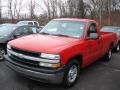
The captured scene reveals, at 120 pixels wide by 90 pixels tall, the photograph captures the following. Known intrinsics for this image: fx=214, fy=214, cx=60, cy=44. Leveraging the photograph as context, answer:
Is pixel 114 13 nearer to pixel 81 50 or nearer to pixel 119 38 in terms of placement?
pixel 119 38

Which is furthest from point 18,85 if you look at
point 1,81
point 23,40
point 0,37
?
point 0,37

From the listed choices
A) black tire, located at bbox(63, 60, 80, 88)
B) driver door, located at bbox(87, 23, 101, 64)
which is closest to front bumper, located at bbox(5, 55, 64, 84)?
black tire, located at bbox(63, 60, 80, 88)

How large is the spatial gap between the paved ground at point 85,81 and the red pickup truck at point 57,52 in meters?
Answer: 0.43

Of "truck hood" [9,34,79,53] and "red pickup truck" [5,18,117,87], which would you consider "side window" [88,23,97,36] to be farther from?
"truck hood" [9,34,79,53]

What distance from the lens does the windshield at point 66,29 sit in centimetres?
653

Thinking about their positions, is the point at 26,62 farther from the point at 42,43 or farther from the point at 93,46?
the point at 93,46

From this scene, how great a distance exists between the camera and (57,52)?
16.7ft

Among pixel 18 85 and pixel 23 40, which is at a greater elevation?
pixel 23 40

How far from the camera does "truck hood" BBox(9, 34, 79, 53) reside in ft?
17.2

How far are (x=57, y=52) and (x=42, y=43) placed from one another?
0.68 metres

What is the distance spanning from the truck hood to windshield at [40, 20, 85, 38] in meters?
0.38

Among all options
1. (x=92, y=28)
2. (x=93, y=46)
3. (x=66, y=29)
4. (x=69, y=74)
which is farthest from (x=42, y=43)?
(x=92, y=28)

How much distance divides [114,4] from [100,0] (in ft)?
37.3

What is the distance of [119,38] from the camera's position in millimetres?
13117
